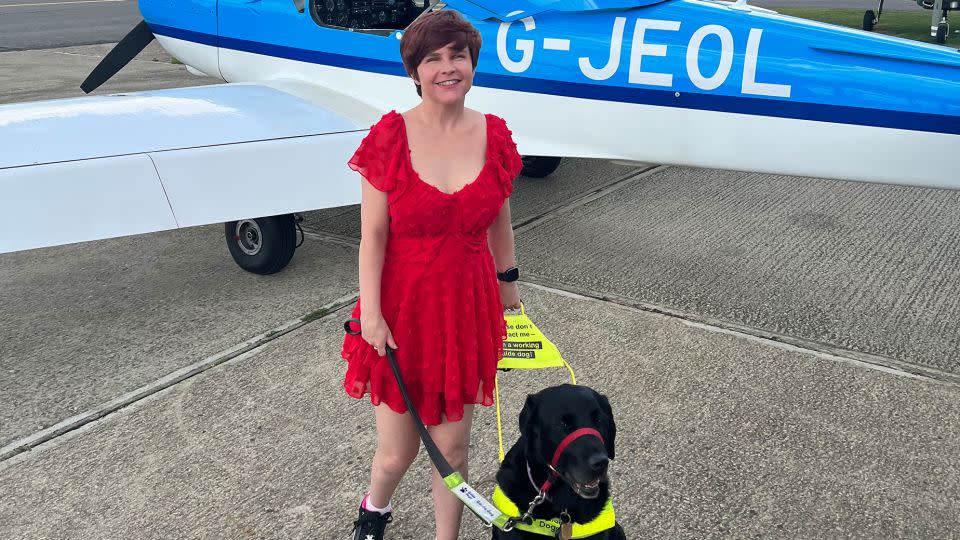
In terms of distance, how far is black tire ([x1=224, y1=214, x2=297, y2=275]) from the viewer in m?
5.07

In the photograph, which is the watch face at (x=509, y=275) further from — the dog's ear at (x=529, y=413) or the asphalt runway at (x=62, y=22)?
the asphalt runway at (x=62, y=22)

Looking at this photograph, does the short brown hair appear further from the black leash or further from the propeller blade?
the propeller blade

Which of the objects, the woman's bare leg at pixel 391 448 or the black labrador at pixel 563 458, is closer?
the black labrador at pixel 563 458

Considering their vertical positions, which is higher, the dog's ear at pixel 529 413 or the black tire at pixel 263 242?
the dog's ear at pixel 529 413

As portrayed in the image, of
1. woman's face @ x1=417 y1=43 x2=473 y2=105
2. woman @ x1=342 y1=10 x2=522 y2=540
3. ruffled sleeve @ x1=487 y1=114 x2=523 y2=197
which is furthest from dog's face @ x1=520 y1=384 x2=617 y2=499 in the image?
woman's face @ x1=417 y1=43 x2=473 y2=105

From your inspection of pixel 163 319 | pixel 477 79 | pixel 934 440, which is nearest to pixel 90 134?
pixel 163 319

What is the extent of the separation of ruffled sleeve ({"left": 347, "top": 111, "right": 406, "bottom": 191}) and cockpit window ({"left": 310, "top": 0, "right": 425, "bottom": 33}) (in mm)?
4508

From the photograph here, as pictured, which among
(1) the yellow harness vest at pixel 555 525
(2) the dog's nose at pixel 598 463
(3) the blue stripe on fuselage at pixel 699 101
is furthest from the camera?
(3) the blue stripe on fuselage at pixel 699 101

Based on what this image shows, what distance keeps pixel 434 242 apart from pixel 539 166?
16.4 ft

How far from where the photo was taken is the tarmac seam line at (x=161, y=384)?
3.40m

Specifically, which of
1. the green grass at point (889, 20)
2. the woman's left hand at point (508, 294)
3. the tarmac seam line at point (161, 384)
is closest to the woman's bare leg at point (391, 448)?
the woman's left hand at point (508, 294)

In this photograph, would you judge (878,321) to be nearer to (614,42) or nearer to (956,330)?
(956,330)

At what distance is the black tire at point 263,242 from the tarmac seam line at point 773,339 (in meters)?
1.58

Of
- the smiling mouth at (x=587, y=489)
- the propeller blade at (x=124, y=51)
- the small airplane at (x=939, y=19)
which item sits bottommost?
the smiling mouth at (x=587, y=489)
